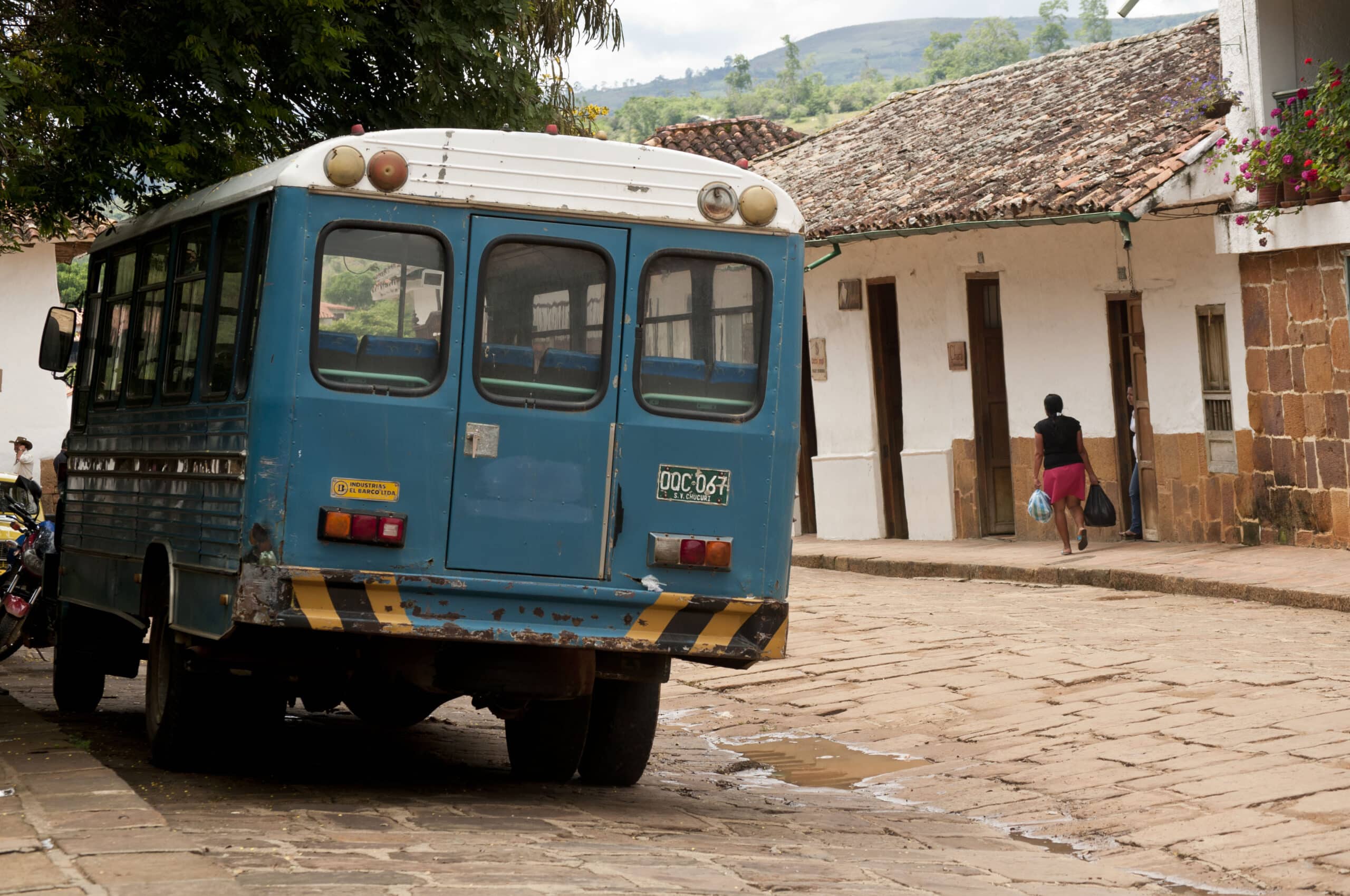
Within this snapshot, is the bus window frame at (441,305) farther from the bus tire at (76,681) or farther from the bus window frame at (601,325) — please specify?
the bus tire at (76,681)

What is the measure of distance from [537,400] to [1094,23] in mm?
139398

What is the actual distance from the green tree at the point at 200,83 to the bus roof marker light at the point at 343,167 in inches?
109

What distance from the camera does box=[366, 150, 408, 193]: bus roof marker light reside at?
6887 mm

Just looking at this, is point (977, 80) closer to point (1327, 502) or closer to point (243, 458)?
point (1327, 502)

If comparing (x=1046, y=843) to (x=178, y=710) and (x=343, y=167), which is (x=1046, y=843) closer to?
(x=178, y=710)

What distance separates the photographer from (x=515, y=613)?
693 cm

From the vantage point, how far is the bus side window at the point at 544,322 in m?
7.02

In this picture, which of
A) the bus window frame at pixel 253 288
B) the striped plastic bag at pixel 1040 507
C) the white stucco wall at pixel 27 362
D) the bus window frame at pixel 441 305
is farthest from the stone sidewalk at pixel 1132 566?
the white stucco wall at pixel 27 362

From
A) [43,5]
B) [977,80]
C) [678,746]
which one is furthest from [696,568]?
[977,80]

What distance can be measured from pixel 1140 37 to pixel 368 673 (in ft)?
56.3

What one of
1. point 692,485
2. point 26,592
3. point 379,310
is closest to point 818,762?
point 692,485

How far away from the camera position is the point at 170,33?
9914mm

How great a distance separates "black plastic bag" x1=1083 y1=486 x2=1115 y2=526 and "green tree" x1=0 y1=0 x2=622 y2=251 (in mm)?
8483

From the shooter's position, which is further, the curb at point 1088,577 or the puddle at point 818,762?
the curb at point 1088,577
